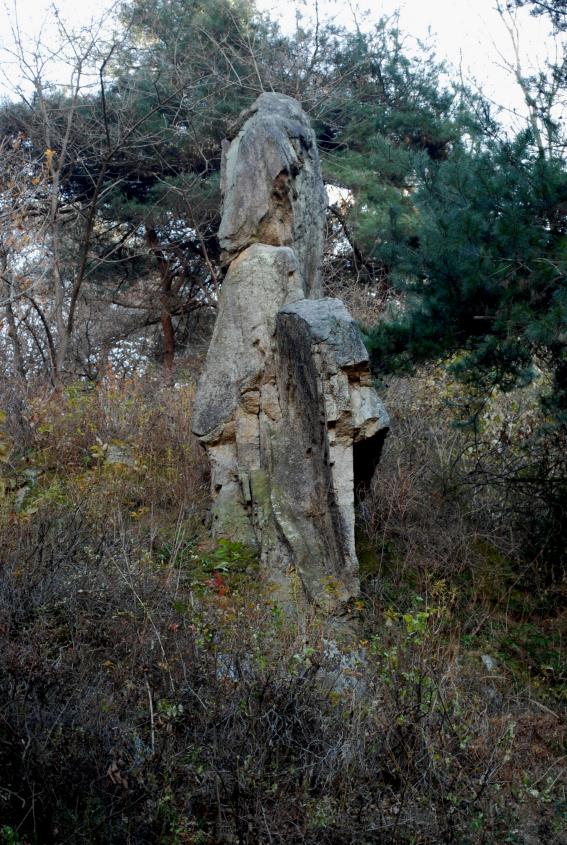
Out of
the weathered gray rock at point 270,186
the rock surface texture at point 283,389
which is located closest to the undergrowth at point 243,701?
the rock surface texture at point 283,389

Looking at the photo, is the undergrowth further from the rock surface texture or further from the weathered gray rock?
the weathered gray rock

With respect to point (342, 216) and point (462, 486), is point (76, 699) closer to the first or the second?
point (462, 486)

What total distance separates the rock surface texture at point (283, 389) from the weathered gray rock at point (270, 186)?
1 cm

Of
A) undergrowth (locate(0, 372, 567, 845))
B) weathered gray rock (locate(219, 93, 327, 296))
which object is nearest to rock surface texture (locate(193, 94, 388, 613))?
weathered gray rock (locate(219, 93, 327, 296))

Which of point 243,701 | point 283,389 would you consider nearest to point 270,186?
point 283,389

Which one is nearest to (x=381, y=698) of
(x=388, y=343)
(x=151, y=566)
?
(x=151, y=566)

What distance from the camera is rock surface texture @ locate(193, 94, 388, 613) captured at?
273 inches

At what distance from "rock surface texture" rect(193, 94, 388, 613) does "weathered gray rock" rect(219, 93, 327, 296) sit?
12 mm

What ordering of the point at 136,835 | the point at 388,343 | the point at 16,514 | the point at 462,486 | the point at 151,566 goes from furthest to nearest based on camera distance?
the point at 462,486
the point at 388,343
the point at 16,514
the point at 151,566
the point at 136,835

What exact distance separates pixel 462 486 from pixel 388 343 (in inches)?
79.0

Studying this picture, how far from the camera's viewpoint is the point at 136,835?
4.04 meters

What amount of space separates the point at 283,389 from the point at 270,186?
186cm

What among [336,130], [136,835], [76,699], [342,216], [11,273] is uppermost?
[336,130]

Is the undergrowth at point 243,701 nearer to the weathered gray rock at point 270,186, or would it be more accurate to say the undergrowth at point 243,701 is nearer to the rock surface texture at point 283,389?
the rock surface texture at point 283,389
